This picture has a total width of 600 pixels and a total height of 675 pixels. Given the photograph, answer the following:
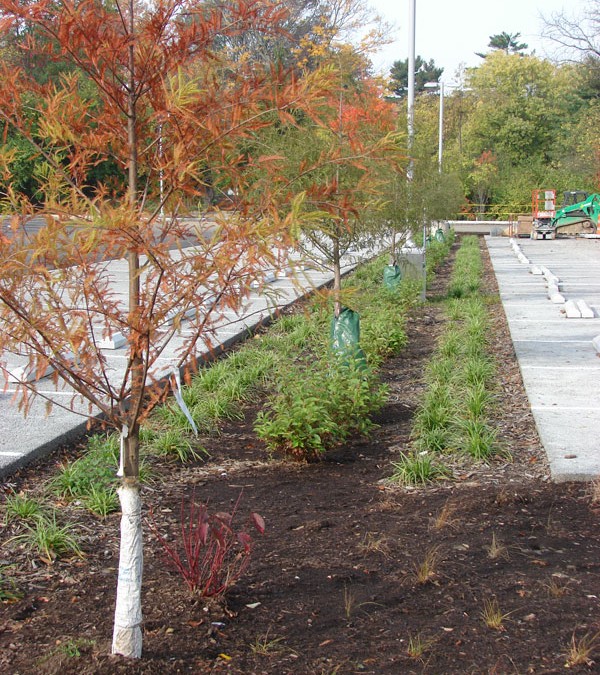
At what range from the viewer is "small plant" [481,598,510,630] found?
11.4ft

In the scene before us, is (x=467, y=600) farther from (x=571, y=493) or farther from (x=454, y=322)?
(x=454, y=322)

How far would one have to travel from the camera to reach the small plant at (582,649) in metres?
3.22

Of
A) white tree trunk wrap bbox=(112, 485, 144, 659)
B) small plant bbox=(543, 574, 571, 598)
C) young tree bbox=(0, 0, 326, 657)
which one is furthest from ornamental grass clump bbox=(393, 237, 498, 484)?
young tree bbox=(0, 0, 326, 657)

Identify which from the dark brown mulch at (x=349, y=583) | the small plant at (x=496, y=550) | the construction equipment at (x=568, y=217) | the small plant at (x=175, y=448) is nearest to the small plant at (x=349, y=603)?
the dark brown mulch at (x=349, y=583)

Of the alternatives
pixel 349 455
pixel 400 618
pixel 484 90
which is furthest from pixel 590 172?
pixel 400 618

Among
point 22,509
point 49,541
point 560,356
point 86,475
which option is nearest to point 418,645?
point 49,541

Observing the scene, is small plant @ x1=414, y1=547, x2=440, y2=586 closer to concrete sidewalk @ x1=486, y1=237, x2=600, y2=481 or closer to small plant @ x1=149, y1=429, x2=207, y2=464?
concrete sidewalk @ x1=486, y1=237, x2=600, y2=481

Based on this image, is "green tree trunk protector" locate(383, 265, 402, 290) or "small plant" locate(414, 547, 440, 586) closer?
"small plant" locate(414, 547, 440, 586)

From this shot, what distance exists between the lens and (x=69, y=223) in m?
2.58

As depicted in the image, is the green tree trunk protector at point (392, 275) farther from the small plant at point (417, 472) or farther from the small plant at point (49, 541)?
the small plant at point (49, 541)

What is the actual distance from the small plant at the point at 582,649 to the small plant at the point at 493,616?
28 centimetres

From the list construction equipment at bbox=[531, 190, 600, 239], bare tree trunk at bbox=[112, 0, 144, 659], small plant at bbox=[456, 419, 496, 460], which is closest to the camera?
bare tree trunk at bbox=[112, 0, 144, 659]

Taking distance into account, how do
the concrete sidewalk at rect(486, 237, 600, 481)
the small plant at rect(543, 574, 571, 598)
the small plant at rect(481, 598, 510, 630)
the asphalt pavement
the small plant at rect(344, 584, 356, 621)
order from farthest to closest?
1. the concrete sidewalk at rect(486, 237, 600, 481)
2. the asphalt pavement
3. the small plant at rect(543, 574, 571, 598)
4. the small plant at rect(344, 584, 356, 621)
5. the small plant at rect(481, 598, 510, 630)

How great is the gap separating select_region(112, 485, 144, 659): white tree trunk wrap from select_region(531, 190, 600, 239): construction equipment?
35400 mm
